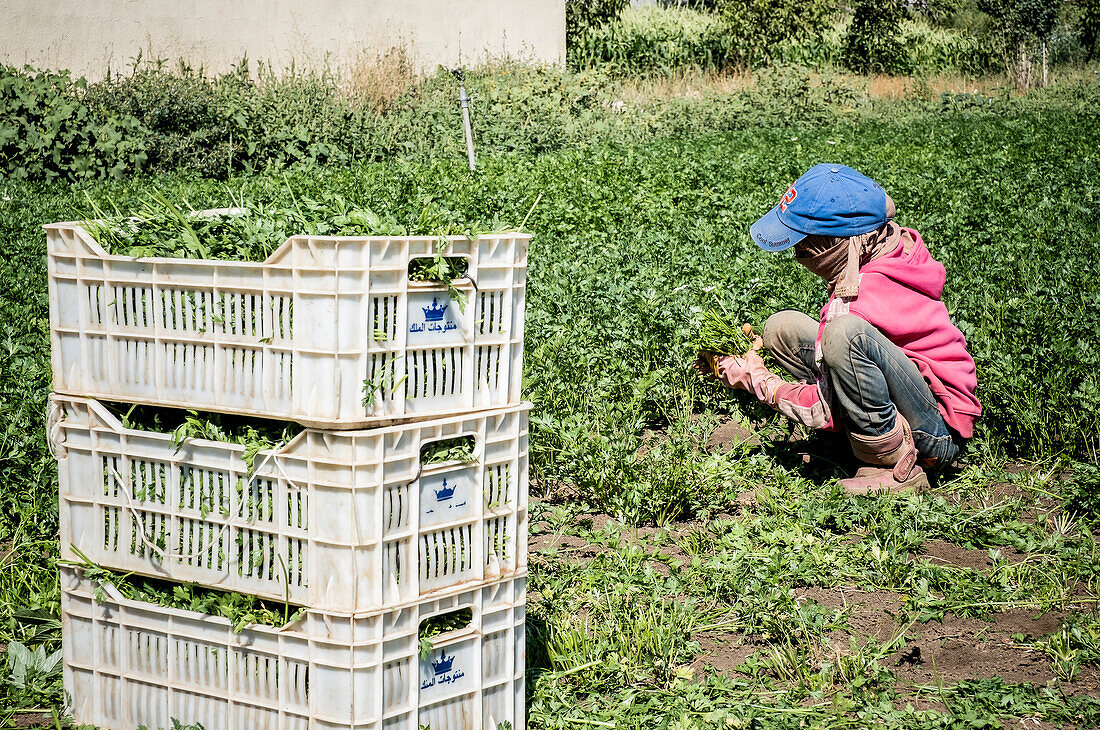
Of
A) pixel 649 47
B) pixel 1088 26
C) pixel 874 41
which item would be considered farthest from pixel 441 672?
pixel 1088 26

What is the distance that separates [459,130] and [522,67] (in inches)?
188

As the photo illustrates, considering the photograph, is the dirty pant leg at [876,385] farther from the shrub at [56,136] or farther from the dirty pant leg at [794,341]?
the shrub at [56,136]

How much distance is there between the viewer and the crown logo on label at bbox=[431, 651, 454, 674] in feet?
7.54

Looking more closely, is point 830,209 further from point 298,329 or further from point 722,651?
point 298,329

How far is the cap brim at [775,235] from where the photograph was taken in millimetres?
3641

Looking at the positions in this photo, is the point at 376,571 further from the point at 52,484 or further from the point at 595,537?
the point at 52,484

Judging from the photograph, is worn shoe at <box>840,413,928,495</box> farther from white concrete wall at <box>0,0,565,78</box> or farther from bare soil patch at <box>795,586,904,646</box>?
white concrete wall at <box>0,0,565,78</box>

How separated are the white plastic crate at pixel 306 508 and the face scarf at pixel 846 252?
1746 mm

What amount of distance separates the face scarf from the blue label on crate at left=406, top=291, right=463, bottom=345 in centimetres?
185

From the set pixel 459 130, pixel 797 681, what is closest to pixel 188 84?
pixel 459 130

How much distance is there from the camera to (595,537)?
138 inches

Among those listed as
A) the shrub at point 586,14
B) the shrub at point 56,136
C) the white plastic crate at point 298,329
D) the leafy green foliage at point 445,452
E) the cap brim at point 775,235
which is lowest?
the leafy green foliage at point 445,452

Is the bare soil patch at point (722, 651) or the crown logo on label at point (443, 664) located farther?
the bare soil patch at point (722, 651)

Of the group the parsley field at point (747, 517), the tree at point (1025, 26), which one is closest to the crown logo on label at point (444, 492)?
the parsley field at point (747, 517)
